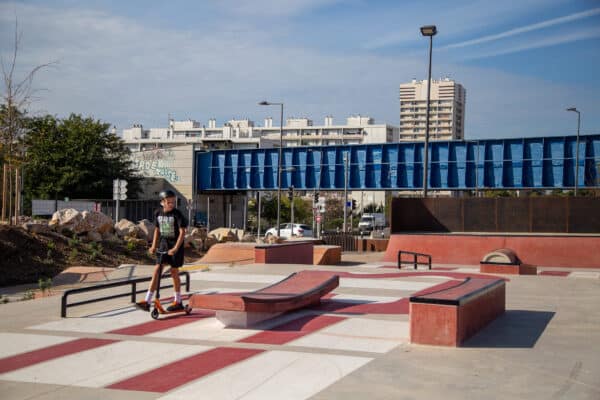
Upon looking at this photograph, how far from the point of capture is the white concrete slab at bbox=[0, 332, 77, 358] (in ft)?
26.5

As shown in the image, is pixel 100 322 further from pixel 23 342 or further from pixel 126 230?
pixel 126 230

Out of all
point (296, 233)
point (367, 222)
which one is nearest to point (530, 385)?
point (296, 233)

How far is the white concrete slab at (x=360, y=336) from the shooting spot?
26.8 ft

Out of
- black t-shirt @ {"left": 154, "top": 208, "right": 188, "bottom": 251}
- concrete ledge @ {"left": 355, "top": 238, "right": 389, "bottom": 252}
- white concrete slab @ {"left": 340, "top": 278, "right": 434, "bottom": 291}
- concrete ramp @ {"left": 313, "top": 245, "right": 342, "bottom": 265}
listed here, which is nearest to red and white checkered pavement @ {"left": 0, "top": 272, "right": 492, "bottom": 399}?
black t-shirt @ {"left": 154, "top": 208, "right": 188, "bottom": 251}

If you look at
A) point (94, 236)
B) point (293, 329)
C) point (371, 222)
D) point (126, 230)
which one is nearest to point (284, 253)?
point (94, 236)

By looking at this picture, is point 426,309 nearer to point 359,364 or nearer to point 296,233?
point 359,364

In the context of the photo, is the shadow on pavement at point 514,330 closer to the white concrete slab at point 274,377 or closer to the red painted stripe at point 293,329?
the white concrete slab at point 274,377

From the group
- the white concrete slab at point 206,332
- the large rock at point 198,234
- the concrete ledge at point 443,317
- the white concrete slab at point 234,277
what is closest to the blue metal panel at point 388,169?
the large rock at point 198,234

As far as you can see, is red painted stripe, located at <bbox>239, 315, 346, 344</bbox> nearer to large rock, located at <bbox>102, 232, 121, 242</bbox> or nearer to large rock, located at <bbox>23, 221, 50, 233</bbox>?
large rock, located at <bbox>23, 221, 50, 233</bbox>

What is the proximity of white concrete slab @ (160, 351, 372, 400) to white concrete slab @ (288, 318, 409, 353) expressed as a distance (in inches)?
22.0

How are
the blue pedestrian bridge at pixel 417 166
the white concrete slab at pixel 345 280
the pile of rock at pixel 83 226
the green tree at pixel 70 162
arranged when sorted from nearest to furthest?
the white concrete slab at pixel 345 280 < the pile of rock at pixel 83 226 < the blue pedestrian bridge at pixel 417 166 < the green tree at pixel 70 162

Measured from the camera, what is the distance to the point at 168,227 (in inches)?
385

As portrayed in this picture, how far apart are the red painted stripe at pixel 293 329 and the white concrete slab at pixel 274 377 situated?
2.41ft

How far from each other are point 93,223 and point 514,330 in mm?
20187
